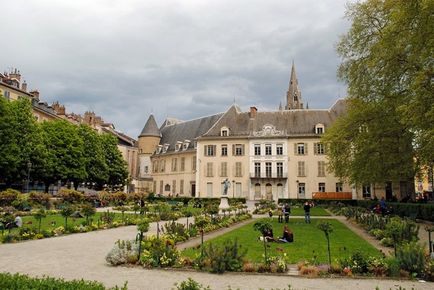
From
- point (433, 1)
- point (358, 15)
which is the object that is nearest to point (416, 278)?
point (433, 1)

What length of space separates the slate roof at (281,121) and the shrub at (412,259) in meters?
39.7

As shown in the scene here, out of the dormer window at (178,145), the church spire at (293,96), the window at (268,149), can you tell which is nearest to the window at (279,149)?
the window at (268,149)

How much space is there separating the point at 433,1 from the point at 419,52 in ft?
10.4

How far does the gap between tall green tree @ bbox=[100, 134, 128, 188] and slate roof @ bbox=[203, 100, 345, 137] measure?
12.0m

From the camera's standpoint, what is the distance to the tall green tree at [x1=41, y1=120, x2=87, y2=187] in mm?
39656

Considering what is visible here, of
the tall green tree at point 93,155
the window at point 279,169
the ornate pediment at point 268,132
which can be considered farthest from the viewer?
the ornate pediment at point 268,132

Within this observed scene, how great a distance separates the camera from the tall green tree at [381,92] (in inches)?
733

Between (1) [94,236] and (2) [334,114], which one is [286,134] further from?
(1) [94,236]

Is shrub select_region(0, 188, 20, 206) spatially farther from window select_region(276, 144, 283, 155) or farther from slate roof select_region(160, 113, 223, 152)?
window select_region(276, 144, 283, 155)

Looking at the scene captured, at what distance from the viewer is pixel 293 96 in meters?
82.8

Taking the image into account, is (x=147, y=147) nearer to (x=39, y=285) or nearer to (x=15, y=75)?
(x=15, y=75)

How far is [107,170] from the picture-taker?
48.7m

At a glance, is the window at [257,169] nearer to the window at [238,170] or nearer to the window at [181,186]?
the window at [238,170]

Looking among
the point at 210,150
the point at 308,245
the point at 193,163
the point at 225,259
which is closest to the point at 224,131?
the point at 210,150
